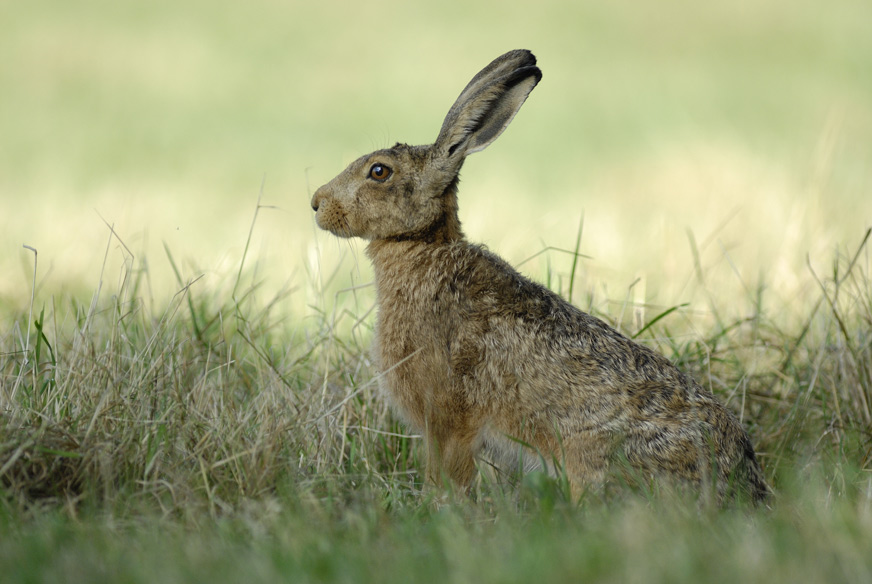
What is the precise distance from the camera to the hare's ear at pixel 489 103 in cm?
514

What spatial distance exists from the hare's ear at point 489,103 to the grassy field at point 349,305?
53 cm

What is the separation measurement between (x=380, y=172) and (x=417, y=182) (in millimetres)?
204

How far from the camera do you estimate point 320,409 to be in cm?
492

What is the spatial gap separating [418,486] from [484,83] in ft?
6.69

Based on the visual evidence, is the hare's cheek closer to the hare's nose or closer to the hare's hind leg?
the hare's nose

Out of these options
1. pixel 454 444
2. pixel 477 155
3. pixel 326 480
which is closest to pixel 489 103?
pixel 454 444

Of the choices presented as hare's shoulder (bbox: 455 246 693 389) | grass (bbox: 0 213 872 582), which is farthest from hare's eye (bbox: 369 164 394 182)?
grass (bbox: 0 213 872 582)

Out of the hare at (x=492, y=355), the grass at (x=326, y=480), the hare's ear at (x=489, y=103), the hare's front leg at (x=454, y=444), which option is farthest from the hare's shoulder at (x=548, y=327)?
the grass at (x=326, y=480)

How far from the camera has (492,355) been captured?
15.9ft

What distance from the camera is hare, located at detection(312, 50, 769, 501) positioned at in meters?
4.50

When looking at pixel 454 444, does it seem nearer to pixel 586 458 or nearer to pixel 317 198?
pixel 586 458

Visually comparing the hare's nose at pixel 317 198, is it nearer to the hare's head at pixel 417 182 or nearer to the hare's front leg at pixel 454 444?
the hare's head at pixel 417 182

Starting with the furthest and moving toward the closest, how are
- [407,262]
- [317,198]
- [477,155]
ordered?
[477,155]
[317,198]
[407,262]

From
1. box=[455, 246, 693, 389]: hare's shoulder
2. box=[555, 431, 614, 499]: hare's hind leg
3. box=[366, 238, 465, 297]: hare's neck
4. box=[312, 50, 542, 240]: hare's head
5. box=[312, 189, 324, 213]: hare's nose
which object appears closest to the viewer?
box=[555, 431, 614, 499]: hare's hind leg
